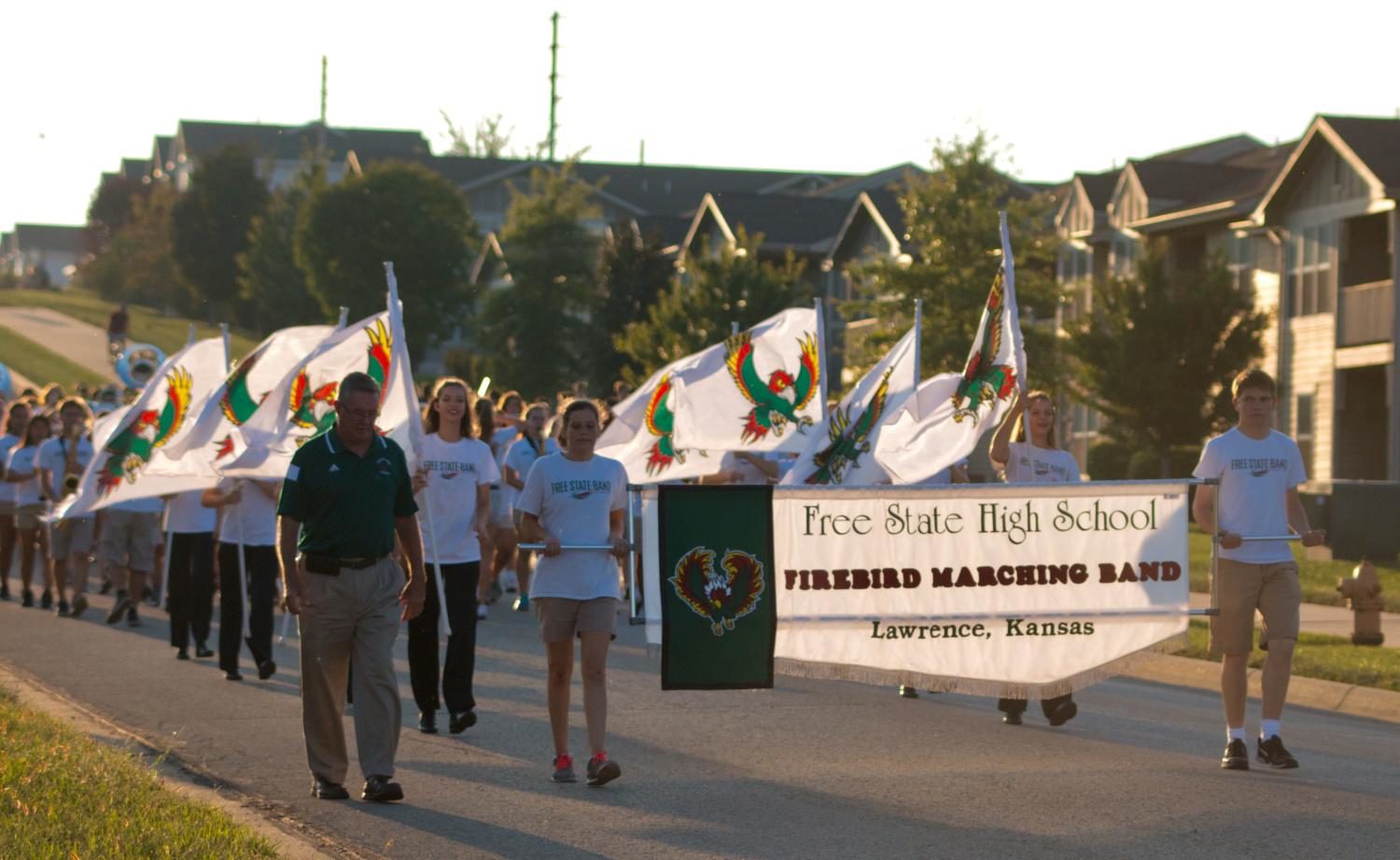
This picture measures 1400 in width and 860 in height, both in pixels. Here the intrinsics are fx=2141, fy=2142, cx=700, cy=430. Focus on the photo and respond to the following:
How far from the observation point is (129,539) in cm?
1930

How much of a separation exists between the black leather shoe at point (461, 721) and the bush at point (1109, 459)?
37147 millimetres

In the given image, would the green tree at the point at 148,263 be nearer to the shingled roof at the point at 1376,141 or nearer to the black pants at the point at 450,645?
the shingled roof at the point at 1376,141

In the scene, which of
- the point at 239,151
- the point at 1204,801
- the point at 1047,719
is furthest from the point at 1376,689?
the point at 239,151

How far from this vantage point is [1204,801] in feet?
31.3

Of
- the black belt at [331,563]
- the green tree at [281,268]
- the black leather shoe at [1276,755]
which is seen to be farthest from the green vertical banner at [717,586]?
the green tree at [281,268]

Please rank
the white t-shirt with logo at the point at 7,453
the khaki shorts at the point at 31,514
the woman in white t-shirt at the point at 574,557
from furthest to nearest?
the white t-shirt with logo at the point at 7,453
the khaki shorts at the point at 31,514
the woman in white t-shirt at the point at 574,557

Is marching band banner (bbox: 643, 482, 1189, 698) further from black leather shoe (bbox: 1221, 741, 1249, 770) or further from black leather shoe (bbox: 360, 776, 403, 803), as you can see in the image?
black leather shoe (bbox: 360, 776, 403, 803)

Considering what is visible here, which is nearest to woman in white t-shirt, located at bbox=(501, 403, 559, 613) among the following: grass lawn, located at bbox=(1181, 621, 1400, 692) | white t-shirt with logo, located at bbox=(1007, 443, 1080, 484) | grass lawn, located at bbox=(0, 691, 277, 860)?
grass lawn, located at bbox=(1181, 621, 1400, 692)

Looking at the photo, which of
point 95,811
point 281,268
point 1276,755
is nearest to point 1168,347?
point 1276,755

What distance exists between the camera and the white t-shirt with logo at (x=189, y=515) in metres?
16.5

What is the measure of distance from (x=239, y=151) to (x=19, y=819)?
101m

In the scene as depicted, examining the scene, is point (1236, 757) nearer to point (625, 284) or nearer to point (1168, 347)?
point (1168, 347)

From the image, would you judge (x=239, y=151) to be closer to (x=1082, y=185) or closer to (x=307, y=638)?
(x=1082, y=185)

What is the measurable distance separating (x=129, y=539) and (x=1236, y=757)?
11719 mm
